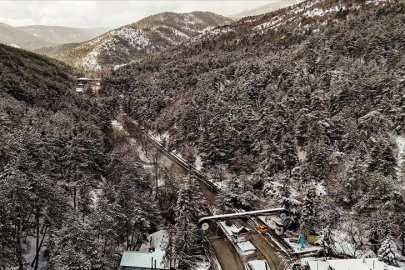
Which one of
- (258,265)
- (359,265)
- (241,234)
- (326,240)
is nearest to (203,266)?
(258,265)

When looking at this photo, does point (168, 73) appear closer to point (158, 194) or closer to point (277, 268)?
point (158, 194)

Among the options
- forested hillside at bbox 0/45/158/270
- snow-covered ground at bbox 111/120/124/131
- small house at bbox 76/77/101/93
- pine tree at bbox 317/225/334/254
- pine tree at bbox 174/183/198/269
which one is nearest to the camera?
forested hillside at bbox 0/45/158/270

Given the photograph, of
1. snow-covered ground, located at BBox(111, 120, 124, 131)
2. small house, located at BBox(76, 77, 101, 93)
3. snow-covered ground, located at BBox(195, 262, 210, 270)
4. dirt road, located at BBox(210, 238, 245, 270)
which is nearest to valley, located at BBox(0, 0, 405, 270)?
dirt road, located at BBox(210, 238, 245, 270)

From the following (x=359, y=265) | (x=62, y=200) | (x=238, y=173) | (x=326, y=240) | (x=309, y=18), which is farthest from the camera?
(x=309, y=18)

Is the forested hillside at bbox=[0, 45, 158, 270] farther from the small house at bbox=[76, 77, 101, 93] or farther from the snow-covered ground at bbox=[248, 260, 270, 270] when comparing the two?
the small house at bbox=[76, 77, 101, 93]

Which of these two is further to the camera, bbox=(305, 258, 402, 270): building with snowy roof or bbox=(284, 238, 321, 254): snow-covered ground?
bbox=(284, 238, 321, 254): snow-covered ground

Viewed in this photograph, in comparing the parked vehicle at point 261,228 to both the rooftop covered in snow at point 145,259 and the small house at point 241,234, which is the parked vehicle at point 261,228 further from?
the rooftop covered in snow at point 145,259

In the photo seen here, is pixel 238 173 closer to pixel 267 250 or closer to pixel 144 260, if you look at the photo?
pixel 267 250
